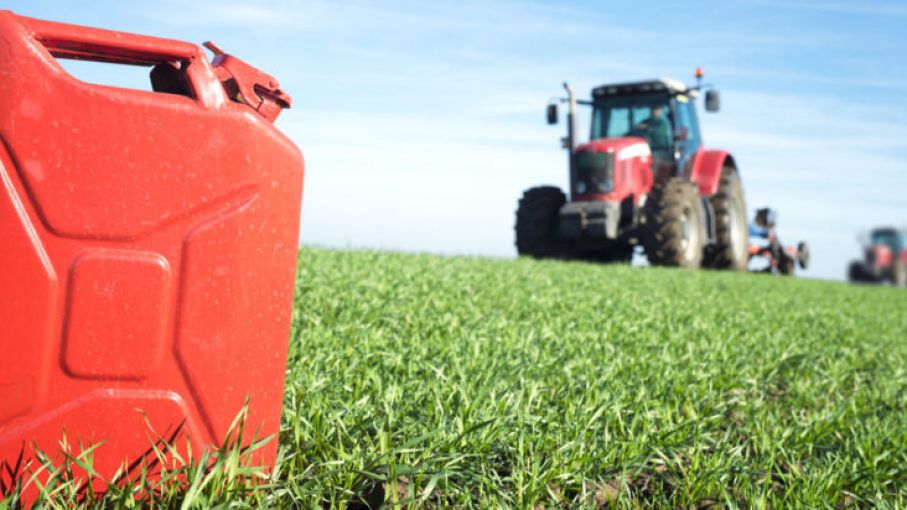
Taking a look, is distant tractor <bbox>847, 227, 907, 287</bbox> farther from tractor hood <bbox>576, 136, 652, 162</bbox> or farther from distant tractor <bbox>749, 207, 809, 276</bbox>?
tractor hood <bbox>576, 136, 652, 162</bbox>

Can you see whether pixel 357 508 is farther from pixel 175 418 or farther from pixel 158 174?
pixel 158 174

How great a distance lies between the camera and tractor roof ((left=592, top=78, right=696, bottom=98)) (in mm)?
11062

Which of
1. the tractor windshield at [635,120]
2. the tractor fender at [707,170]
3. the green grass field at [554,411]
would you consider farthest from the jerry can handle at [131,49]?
the tractor fender at [707,170]

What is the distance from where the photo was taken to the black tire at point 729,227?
41.8ft

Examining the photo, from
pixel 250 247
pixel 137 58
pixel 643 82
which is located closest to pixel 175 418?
pixel 250 247

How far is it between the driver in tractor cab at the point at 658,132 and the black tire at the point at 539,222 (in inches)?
56.7

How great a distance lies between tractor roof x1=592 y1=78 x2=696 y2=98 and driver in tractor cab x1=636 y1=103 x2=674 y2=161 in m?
0.33

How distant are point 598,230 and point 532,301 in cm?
531

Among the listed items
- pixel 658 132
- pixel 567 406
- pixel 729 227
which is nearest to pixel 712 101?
pixel 658 132

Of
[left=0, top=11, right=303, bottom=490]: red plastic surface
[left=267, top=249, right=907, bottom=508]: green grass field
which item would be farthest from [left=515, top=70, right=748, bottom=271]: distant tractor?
[left=0, top=11, right=303, bottom=490]: red plastic surface

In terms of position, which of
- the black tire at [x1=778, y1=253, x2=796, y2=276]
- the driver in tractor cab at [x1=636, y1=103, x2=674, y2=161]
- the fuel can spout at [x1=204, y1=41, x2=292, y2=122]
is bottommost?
the black tire at [x1=778, y1=253, x2=796, y2=276]

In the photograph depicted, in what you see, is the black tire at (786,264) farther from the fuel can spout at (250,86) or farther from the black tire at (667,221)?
the fuel can spout at (250,86)

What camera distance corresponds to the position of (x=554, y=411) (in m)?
2.58

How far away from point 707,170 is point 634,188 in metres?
1.77
